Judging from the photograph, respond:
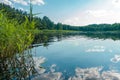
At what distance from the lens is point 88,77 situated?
12000 mm

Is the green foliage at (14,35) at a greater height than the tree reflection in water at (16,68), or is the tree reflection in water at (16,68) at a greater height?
the green foliage at (14,35)

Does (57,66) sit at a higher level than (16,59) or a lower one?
lower

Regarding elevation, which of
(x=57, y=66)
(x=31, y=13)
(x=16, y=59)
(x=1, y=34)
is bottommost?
(x=57, y=66)

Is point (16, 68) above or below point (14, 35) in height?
below

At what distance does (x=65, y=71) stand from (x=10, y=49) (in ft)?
13.3

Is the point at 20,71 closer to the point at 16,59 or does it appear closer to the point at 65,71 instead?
the point at 16,59

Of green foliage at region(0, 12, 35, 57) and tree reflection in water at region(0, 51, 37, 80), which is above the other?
green foliage at region(0, 12, 35, 57)

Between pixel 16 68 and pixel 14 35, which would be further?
pixel 16 68

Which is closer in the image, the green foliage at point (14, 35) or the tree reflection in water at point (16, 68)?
the green foliage at point (14, 35)

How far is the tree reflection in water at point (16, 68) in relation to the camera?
11188 millimetres

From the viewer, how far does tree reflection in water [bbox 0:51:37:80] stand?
11.2m

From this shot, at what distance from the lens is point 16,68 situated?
1180 cm

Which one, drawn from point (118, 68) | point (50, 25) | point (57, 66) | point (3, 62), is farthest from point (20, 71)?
point (50, 25)

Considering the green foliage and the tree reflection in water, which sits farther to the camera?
the tree reflection in water
